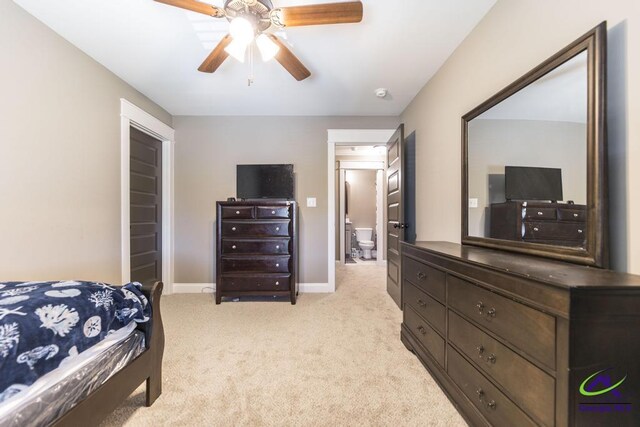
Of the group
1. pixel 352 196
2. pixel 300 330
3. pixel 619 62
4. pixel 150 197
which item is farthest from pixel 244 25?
pixel 352 196

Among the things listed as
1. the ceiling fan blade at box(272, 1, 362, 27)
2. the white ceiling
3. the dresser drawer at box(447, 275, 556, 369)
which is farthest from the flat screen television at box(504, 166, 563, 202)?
the ceiling fan blade at box(272, 1, 362, 27)

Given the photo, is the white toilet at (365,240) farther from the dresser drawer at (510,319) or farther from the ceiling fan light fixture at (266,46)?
the ceiling fan light fixture at (266,46)

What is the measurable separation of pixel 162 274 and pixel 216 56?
282 cm

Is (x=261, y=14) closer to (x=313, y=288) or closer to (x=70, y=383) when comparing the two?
(x=70, y=383)

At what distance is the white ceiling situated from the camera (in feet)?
5.47

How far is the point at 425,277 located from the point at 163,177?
129 inches

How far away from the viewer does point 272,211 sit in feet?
9.75

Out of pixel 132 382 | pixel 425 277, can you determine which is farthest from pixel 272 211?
pixel 132 382

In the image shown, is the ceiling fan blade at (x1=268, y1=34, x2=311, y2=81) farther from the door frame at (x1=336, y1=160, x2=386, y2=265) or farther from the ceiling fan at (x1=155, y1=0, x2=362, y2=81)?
the door frame at (x1=336, y1=160, x2=386, y2=265)

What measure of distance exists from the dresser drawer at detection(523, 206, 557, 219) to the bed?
199cm

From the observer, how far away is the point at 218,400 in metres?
1.42

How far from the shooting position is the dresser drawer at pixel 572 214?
3.47ft

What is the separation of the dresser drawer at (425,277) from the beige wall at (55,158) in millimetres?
2582

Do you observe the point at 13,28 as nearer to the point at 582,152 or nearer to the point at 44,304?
the point at 44,304
